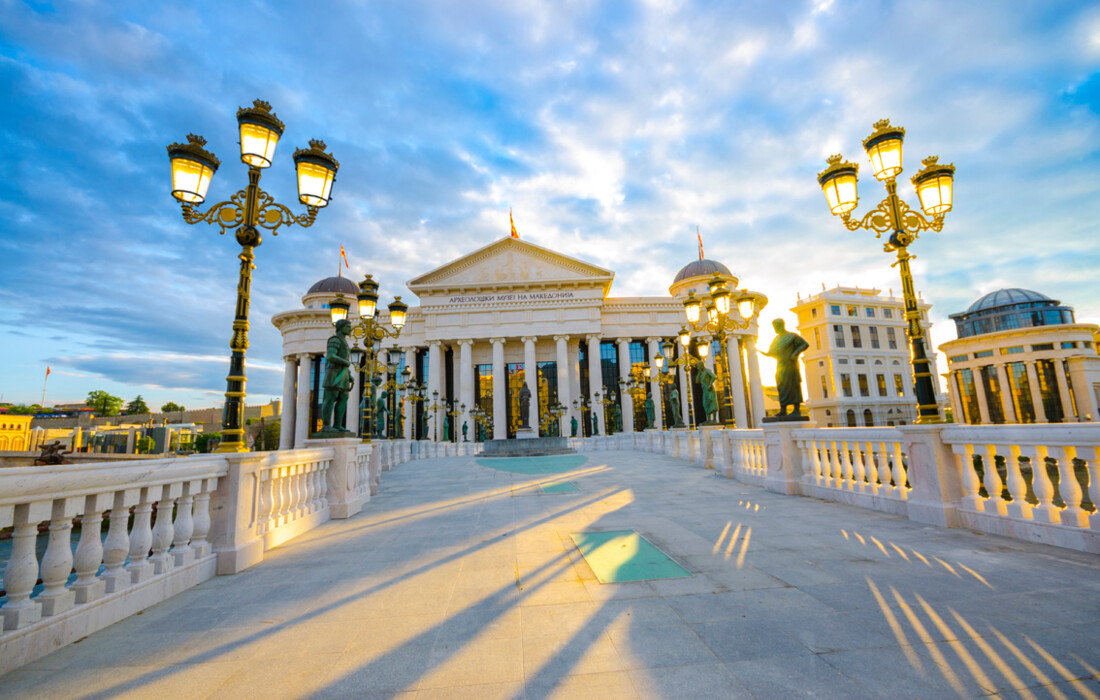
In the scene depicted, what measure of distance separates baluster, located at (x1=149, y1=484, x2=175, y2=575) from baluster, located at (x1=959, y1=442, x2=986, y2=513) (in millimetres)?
9093

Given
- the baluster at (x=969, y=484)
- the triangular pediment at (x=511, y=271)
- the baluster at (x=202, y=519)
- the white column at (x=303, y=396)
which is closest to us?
the baluster at (x=202, y=519)

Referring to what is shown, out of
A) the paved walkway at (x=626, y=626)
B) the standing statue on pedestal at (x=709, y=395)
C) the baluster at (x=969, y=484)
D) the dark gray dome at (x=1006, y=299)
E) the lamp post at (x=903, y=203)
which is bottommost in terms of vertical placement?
the paved walkway at (x=626, y=626)

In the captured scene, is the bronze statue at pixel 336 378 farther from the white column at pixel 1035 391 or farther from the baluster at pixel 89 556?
the white column at pixel 1035 391

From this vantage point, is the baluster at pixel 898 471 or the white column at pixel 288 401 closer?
the baluster at pixel 898 471

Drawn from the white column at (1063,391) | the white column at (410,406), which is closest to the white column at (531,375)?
the white column at (410,406)

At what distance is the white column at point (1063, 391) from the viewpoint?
162 feet

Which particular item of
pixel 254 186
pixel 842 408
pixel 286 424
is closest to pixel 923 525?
pixel 254 186

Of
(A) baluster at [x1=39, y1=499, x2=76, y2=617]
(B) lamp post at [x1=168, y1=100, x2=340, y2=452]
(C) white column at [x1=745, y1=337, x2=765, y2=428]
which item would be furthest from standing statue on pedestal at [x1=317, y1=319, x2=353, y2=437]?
(C) white column at [x1=745, y1=337, x2=765, y2=428]

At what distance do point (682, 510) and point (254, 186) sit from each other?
310 inches

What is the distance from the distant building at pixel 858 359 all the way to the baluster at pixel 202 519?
6365 cm

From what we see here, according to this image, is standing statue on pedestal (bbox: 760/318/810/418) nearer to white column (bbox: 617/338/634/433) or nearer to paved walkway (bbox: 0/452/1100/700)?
paved walkway (bbox: 0/452/1100/700)

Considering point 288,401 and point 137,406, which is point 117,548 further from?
point 137,406

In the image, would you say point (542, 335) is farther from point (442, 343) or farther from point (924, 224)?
point (924, 224)

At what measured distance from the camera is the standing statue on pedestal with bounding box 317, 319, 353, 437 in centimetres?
Answer: 866
